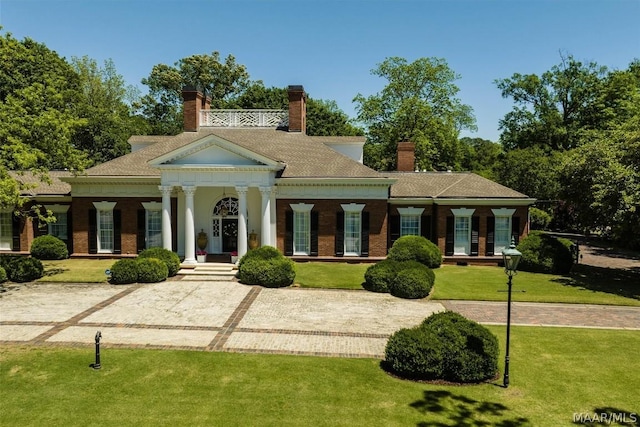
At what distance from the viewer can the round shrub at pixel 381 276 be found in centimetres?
2180

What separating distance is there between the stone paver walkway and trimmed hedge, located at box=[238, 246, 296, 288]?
0.48 metres

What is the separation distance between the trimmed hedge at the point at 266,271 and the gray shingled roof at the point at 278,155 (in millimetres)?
5936

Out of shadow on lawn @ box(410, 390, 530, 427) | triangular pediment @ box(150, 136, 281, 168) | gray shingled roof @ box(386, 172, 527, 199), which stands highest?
triangular pediment @ box(150, 136, 281, 168)

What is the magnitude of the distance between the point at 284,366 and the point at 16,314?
1132cm

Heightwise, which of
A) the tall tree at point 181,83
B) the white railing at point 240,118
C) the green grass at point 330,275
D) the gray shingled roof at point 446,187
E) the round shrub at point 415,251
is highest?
the tall tree at point 181,83

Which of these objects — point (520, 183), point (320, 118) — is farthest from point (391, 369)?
point (320, 118)

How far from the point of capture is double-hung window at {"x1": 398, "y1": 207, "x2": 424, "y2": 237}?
28922 millimetres

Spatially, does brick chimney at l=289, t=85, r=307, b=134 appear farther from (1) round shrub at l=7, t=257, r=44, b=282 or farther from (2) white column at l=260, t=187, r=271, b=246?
(1) round shrub at l=7, t=257, r=44, b=282

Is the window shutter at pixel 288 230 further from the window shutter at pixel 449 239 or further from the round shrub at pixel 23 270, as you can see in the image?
the round shrub at pixel 23 270

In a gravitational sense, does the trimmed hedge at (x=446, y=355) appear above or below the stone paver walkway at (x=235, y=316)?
above

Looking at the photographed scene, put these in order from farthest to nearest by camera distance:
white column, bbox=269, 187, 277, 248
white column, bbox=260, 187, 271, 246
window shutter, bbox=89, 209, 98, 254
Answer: window shutter, bbox=89, 209, 98, 254, white column, bbox=269, 187, 277, 248, white column, bbox=260, 187, 271, 246

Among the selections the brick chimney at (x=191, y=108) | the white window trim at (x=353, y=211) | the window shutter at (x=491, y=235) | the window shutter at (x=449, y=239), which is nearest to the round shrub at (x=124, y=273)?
the white window trim at (x=353, y=211)

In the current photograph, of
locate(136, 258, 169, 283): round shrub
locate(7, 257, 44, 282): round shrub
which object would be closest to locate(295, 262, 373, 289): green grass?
locate(136, 258, 169, 283): round shrub

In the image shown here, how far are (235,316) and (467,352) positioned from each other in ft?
29.8
